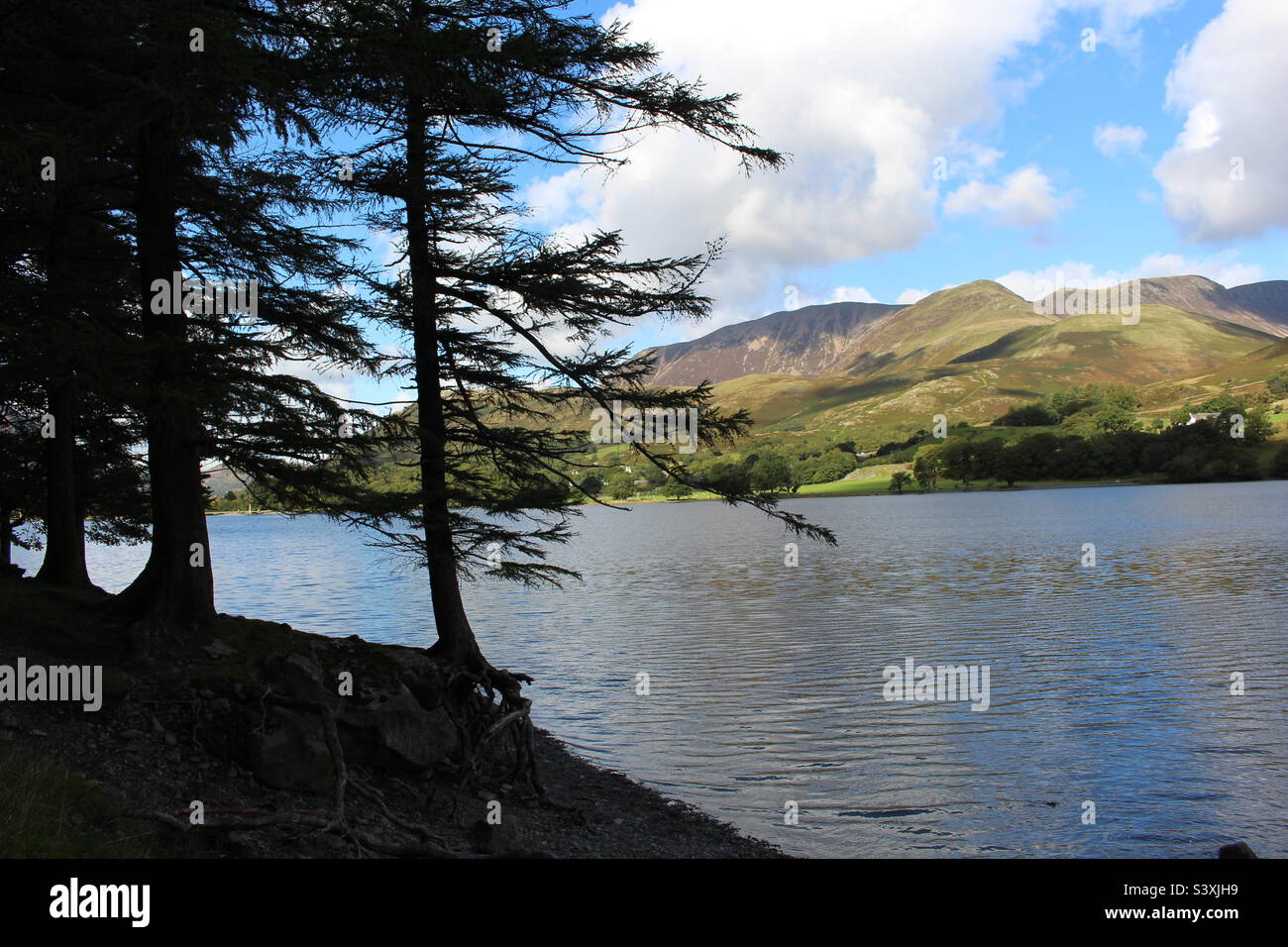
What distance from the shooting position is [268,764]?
1055 cm

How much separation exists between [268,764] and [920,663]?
2052 cm

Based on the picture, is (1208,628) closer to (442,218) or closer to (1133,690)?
(1133,690)

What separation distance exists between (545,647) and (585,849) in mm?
19193

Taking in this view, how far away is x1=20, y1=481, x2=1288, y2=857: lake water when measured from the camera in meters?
14.6

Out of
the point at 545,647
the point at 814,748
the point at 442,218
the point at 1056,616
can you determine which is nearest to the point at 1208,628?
the point at 1056,616

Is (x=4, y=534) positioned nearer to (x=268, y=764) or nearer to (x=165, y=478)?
(x=165, y=478)

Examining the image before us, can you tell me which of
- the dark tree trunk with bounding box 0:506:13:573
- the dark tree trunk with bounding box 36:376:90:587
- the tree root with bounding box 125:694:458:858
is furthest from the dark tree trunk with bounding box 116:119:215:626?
the dark tree trunk with bounding box 0:506:13:573

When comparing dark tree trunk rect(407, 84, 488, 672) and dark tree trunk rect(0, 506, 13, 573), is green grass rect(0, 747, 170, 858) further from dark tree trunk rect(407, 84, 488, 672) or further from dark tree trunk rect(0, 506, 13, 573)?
dark tree trunk rect(0, 506, 13, 573)

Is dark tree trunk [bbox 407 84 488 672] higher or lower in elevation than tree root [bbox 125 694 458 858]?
higher

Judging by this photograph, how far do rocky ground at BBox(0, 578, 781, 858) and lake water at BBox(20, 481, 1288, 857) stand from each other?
11.4 ft

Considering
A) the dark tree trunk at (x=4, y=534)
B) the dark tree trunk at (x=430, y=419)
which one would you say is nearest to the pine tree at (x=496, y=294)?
the dark tree trunk at (x=430, y=419)

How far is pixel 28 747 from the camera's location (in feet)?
29.5

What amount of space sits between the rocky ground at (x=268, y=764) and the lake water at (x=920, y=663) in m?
3.47
